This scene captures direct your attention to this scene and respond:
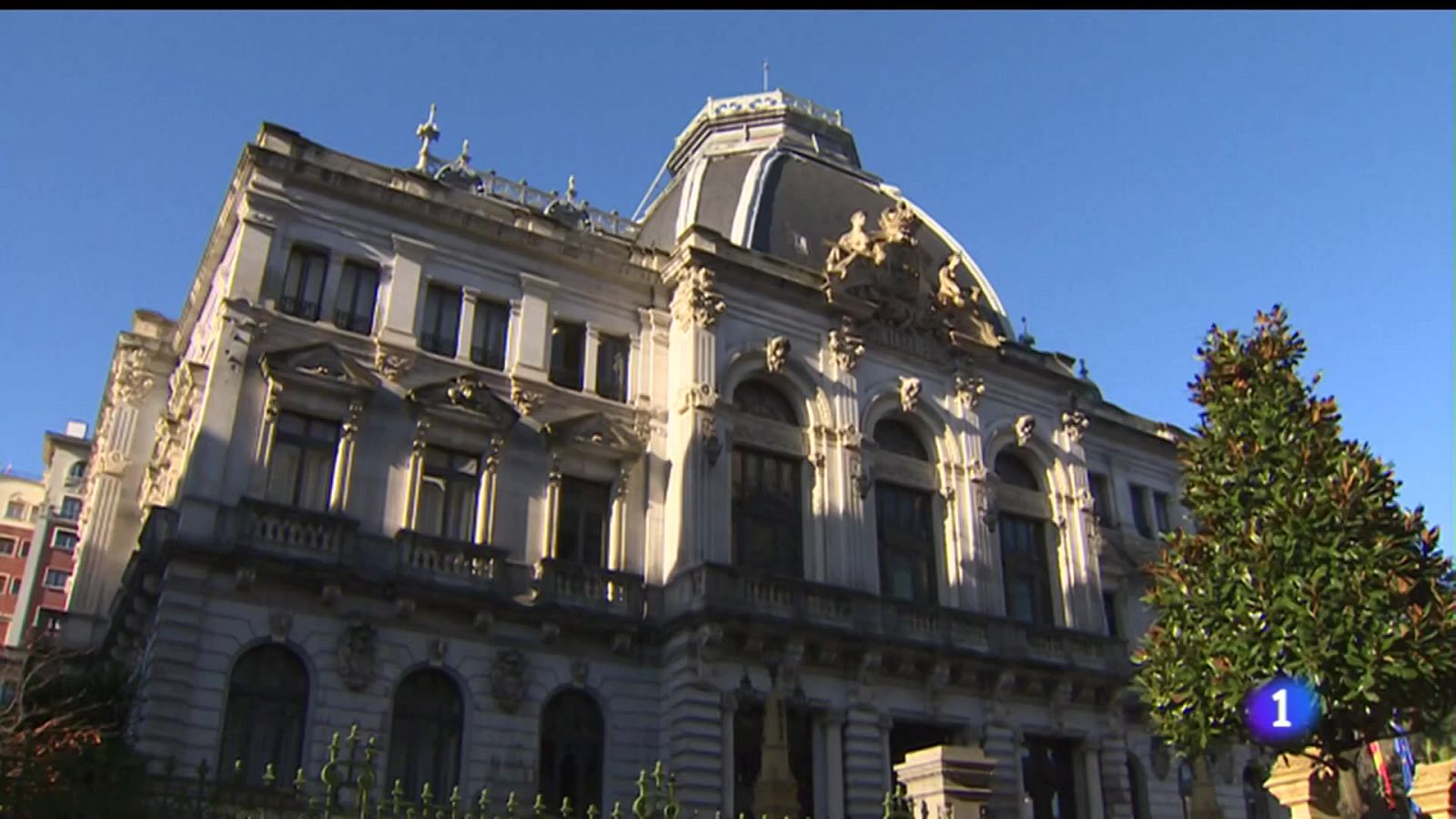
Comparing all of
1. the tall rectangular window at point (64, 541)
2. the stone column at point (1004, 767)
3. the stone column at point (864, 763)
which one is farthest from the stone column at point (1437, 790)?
the tall rectangular window at point (64, 541)

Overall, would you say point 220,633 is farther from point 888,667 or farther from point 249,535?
point 888,667

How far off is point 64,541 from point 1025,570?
64197mm

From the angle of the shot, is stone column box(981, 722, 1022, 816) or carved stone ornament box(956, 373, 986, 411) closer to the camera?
stone column box(981, 722, 1022, 816)

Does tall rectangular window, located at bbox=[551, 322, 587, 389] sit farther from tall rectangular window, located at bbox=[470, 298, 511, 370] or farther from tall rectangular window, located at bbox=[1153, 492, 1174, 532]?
tall rectangular window, located at bbox=[1153, 492, 1174, 532]

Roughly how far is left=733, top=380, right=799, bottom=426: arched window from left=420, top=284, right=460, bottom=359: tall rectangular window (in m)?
7.21

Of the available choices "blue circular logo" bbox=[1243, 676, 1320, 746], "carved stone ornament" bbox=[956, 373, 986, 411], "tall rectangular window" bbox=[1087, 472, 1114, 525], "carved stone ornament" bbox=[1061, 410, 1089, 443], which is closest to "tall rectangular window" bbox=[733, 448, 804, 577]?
"carved stone ornament" bbox=[956, 373, 986, 411]

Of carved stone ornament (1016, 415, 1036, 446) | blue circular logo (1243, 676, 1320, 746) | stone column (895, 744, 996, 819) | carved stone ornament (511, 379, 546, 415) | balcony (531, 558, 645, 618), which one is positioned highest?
carved stone ornament (1016, 415, 1036, 446)

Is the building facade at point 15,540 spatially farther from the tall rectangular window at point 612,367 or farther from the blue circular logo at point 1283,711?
the blue circular logo at point 1283,711

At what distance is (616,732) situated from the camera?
2653 cm

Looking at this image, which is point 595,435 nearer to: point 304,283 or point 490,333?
point 490,333

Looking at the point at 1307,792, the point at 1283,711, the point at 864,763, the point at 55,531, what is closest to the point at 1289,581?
the point at 1283,711

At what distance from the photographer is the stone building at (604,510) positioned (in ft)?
79.2

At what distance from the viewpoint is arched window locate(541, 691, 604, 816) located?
2558cm

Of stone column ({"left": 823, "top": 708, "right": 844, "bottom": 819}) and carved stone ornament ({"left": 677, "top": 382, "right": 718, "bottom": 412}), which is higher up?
carved stone ornament ({"left": 677, "top": 382, "right": 718, "bottom": 412})
